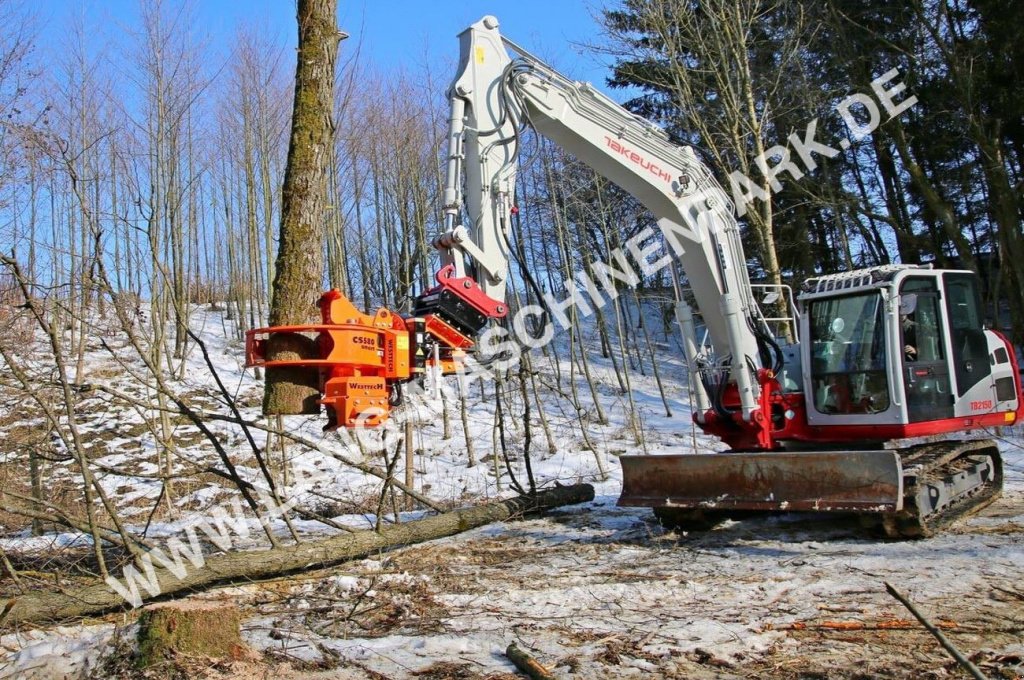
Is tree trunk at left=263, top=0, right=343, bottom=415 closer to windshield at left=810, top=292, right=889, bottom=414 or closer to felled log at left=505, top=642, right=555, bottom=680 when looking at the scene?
felled log at left=505, top=642, right=555, bottom=680

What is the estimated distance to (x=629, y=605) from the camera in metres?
4.73

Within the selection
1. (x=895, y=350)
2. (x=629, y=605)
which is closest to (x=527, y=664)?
(x=629, y=605)

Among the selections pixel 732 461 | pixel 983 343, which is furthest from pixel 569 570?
pixel 983 343

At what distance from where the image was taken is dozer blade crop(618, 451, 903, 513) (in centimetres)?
572

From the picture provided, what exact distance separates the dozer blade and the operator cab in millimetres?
937

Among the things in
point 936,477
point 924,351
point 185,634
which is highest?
point 924,351

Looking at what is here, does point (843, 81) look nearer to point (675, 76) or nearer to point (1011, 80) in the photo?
point (1011, 80)

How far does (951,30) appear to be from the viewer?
17109 millimetres

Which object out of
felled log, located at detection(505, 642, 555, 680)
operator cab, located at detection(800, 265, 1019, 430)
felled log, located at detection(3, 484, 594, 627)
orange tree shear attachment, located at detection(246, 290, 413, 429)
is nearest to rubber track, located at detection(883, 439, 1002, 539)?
operator cab, located at detection(800, 265, 1019, 430)

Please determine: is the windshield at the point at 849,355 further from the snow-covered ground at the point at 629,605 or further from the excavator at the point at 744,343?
the snow-covered ground at the point at 629,605

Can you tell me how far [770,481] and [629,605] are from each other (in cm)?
192

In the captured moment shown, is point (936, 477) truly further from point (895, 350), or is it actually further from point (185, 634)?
point (185, 634)

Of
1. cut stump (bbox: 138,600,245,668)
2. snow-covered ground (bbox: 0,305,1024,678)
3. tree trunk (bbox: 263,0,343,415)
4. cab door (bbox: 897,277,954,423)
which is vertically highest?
tree trunk (bbox: 263,0,343,415)

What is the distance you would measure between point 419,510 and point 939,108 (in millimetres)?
16226
